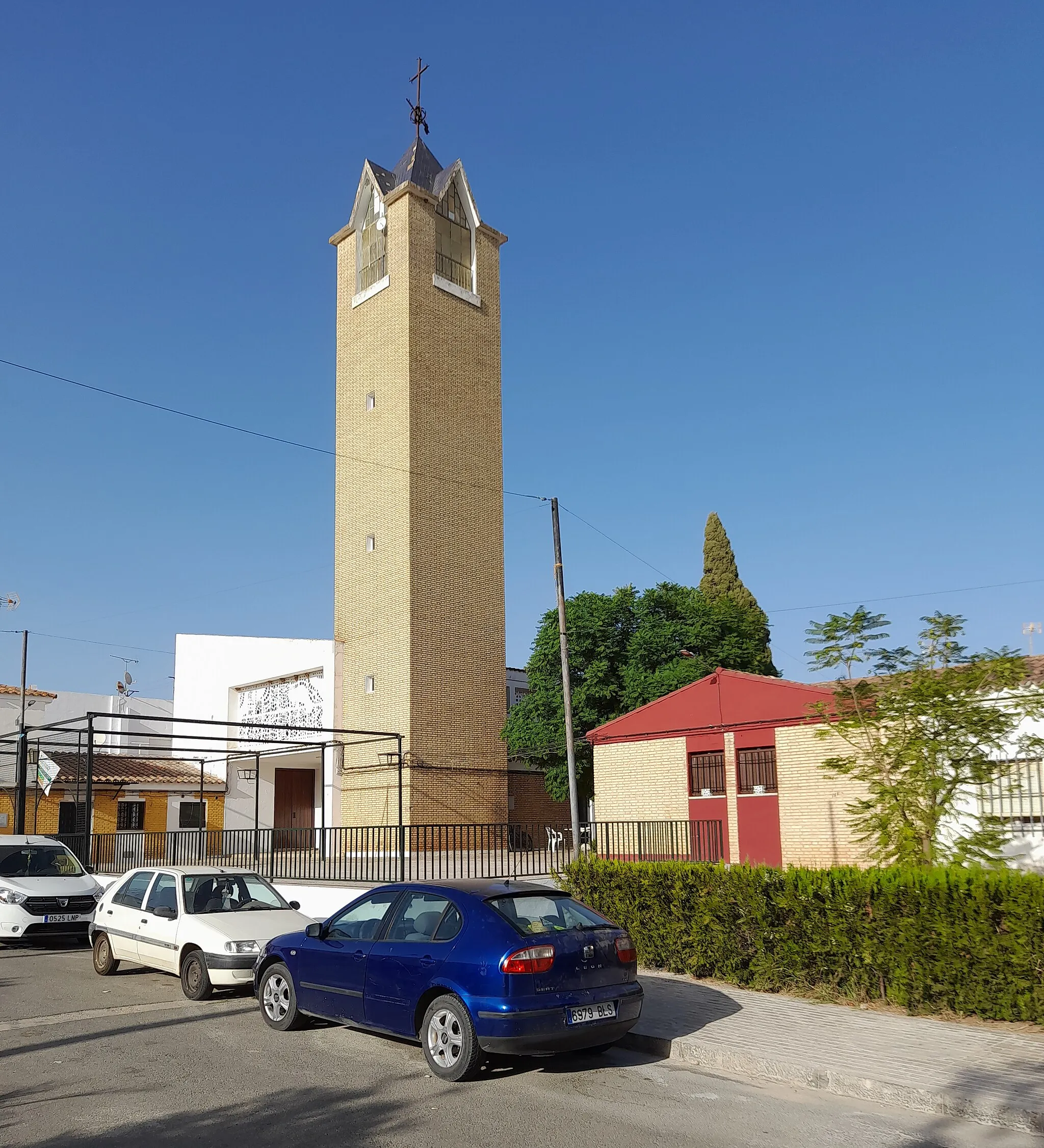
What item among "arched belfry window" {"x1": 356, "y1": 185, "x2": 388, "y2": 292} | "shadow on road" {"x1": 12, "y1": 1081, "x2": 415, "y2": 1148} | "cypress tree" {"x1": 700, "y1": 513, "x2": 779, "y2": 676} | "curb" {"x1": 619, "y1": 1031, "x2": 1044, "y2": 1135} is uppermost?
"arched belfry window" {"x1": 356, "y1": 185, "x2": 388, "y2": 292}

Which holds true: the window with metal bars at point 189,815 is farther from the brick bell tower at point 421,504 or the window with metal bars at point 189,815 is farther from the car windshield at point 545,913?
the car windshield at point 545,913

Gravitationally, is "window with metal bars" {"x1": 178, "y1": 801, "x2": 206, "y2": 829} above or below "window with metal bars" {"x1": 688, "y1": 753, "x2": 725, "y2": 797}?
below

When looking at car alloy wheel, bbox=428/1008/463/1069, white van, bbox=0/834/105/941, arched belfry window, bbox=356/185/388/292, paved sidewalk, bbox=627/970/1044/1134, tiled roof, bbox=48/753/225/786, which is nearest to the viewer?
paved sidewalk, bbox=627/970/1044/1134

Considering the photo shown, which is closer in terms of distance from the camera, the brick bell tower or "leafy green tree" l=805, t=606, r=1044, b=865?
"leafy green tree" l=805, t=606, r=1044, b=865

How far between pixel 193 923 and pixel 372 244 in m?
28.5

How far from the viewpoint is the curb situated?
6.46 meters

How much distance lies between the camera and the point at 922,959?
30.1ft

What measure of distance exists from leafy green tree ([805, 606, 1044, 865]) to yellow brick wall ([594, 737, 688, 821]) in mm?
10974

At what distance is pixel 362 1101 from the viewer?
22.7 ft

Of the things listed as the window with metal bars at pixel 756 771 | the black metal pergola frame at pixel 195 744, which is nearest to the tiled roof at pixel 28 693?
the black metal pergola frame at pixel 195 744

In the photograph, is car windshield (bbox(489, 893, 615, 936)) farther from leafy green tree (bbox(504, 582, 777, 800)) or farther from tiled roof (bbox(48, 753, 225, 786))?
tiled roof (bbox(48, 753, 225, 786))

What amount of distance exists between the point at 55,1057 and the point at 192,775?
31658 mm

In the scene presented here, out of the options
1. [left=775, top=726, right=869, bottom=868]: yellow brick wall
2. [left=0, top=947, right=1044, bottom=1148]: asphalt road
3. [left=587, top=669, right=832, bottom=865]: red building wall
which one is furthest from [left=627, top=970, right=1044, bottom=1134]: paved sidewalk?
[left=587, top=669, right=832, bottom=865]: red building wall

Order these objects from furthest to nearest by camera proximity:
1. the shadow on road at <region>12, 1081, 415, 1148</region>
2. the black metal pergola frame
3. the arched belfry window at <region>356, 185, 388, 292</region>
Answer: the arched belfry window at <region>356, 185, 388, 292</region> → the black metal pergola frame → the shadow on road at <region>12, 1081, 415, 1148</region>
